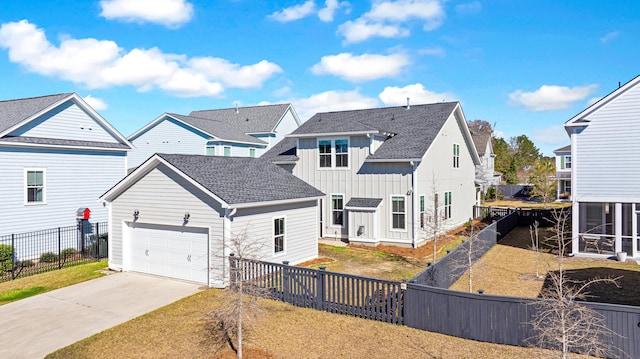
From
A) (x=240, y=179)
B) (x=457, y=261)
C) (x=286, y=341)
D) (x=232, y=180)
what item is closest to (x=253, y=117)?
(x=240, y=179)

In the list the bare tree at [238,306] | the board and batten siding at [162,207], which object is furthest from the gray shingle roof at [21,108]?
the bare tree at [238,306]

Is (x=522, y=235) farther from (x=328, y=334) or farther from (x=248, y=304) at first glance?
(x=248, y=304)

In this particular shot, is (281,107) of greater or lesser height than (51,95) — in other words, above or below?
above

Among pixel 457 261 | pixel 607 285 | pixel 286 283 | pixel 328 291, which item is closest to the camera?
pixel 328 291

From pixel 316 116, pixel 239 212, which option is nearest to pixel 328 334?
pixel 239 212

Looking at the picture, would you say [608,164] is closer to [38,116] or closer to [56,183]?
[56,183]

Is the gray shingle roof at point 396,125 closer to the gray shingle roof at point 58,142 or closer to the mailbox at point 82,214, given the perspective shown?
the gray shingle roof at point 58,142

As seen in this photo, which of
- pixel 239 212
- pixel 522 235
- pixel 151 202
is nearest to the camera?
pixel 239 212
